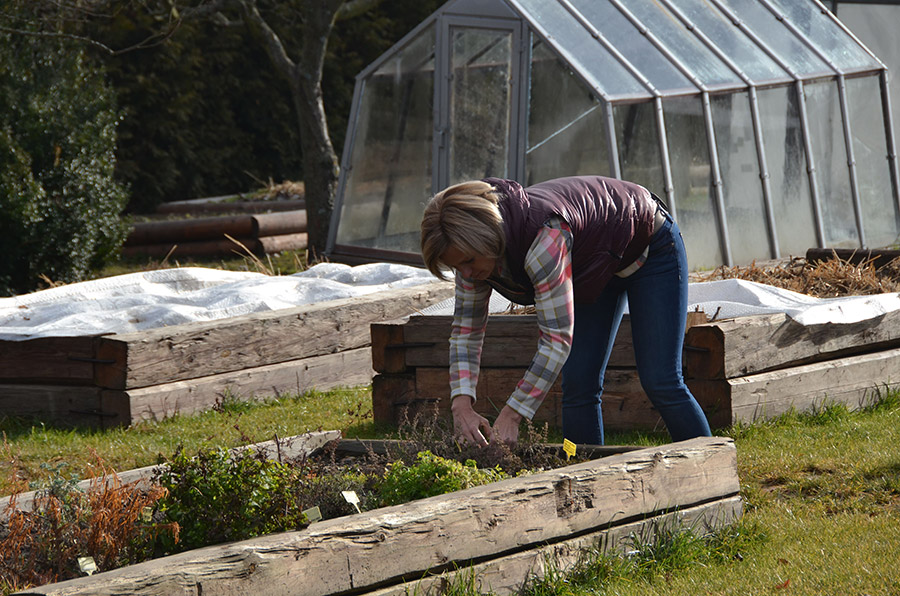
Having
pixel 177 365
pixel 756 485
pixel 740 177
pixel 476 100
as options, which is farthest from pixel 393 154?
pixel 756 485

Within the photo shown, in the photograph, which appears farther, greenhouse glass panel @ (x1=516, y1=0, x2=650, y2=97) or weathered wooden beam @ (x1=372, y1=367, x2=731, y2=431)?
greenhouse glass panel @ (x1=516, y1=0, x2=650, y2=97)

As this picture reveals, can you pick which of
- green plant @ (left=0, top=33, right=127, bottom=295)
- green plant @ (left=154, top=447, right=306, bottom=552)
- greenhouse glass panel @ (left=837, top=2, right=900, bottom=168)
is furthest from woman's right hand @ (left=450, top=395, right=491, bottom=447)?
greenhouse glass panel @ (left=837, top=2, right=900, bottom=168)

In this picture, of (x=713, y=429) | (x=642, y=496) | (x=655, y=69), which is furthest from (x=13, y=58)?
(x=642, y=496)

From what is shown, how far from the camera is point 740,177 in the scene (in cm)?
1031

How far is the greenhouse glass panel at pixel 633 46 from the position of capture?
9.98 m

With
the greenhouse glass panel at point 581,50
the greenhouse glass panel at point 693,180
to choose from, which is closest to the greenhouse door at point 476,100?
the greenhouse glass panel at point 581,50

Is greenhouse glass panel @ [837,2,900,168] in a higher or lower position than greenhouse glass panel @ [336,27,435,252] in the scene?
higher

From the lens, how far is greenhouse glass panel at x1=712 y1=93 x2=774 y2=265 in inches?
401

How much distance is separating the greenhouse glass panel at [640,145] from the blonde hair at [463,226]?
6.31 meters

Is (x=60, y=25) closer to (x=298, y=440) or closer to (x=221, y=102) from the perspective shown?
(x=221, y=102)

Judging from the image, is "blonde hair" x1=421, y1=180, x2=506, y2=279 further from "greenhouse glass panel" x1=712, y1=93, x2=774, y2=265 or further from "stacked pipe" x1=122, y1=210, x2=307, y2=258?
"stacked pipe" x1=122, y1=210, x2=307, y2=258

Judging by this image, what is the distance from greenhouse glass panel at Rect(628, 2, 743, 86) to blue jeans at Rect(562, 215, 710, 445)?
266 inches

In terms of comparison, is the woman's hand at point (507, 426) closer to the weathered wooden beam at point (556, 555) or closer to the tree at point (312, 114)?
the weathered wooden beam at point (556, 555)

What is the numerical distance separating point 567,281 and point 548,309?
0.37ft
